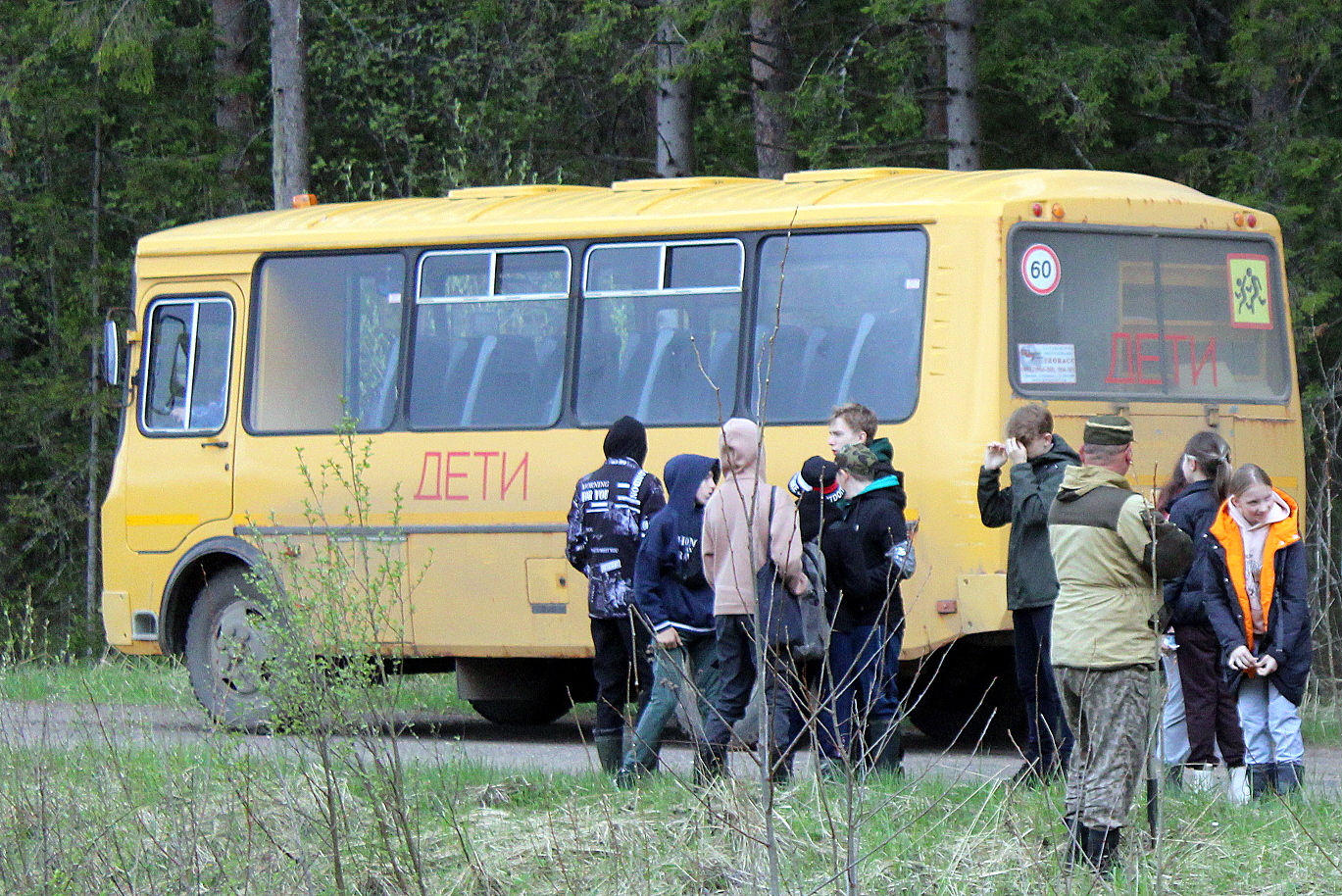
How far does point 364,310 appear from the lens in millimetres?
12102

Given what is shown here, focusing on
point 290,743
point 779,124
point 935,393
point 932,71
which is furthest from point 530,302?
point 932,71

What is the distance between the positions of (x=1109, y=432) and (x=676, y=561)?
2133 millimetres

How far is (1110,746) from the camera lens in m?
6.58

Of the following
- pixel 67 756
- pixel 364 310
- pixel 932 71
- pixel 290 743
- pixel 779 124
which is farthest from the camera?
pixel 932 71

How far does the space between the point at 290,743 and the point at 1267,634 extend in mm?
4063

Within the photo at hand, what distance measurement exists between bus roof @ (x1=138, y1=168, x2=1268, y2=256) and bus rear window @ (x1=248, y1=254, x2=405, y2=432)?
16 centimetres

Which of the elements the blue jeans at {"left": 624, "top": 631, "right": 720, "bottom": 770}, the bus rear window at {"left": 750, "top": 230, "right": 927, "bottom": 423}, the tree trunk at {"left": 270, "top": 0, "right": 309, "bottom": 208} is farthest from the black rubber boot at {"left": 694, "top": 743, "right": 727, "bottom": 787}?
the tree trunk at {"left": 270, "top": 0, "right": 309, "bottom": 208}

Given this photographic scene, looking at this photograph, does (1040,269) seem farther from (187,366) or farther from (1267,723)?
(187,366)

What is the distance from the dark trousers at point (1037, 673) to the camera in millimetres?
8086

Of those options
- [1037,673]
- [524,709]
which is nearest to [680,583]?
[1037,673]

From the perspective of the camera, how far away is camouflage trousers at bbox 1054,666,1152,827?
6.51 meters

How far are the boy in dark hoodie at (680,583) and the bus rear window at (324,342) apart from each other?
3.96 meters

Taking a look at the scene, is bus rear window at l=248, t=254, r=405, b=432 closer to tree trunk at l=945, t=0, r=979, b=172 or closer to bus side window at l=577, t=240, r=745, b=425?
bus side window at l=577, t=240, r=745, b=425

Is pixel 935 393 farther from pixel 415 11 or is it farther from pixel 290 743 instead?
pixel 415 11
